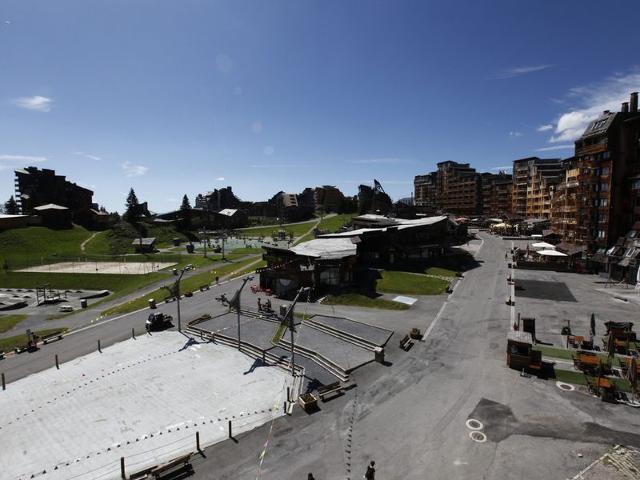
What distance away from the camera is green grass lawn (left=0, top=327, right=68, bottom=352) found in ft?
118

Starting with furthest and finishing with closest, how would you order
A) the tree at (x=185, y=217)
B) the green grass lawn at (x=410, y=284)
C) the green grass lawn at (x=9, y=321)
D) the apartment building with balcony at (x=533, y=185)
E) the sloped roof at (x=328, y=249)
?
the tree at (x=185, y=217) → the apartment building with balcony at (x=533, y=185) → the sloped roof at (x=328, y=249) → the green grass lawn at (x=410, y=284) → the green grass lawn at (x=9, y=321)

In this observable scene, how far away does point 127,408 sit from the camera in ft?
75.9

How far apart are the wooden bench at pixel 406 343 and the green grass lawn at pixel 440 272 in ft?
97.8

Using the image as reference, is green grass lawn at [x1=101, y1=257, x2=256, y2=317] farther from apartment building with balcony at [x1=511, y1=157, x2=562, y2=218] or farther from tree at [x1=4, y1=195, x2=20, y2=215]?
tree at [x1=4, y1=195, x2=20, y2=215]

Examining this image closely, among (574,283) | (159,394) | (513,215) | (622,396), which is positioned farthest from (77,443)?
(513,215)

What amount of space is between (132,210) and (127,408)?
408 ft

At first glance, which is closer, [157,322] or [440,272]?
[157,322]

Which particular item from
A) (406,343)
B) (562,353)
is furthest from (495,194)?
(406,343)

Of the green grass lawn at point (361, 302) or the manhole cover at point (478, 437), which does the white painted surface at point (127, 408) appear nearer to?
the manhole cover at point (478, 437)

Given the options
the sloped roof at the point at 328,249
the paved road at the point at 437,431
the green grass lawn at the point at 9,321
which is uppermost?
the sloped roof at the point at 328,249

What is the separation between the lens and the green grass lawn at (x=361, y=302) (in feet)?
140

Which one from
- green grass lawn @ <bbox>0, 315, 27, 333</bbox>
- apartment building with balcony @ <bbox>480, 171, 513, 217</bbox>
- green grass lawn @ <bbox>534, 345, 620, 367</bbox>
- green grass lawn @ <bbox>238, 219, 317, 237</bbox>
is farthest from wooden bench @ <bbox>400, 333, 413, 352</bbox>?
apartment building with balcony @ <bbox>480, 171, 513, 217</bbox>

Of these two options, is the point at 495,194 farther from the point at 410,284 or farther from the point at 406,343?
the point at 406,343

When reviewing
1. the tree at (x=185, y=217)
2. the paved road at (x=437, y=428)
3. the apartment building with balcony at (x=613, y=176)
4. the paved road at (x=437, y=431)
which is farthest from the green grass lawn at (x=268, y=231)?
the paved road at (x=437, y=431)
